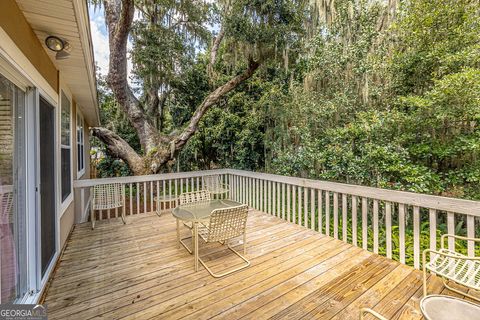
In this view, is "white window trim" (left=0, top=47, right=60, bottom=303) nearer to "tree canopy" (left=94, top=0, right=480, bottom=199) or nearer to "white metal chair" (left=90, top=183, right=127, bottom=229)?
"white metal chair" (left=90, top=183, right=127, bottom=229)

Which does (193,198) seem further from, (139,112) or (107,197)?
(139,112)

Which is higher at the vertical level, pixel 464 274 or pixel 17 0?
pixel 17 0

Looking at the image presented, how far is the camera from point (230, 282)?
8.12 ft

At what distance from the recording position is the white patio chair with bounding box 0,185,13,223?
61.3 inches

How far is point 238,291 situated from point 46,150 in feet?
8.49

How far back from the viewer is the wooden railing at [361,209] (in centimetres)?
255

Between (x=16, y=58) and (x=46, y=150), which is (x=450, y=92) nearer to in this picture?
(x=16, y=58)

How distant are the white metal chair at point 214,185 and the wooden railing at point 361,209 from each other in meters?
0.14

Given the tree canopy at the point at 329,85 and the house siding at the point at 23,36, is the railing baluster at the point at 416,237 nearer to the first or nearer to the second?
the tree canopy at the point at 329,85

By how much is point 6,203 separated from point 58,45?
1.66m

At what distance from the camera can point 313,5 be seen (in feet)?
19.0

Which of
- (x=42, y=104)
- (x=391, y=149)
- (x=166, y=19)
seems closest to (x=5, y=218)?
(x=42, y=104)

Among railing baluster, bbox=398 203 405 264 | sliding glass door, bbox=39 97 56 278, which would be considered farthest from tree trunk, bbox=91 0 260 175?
railing baluster, bbox=398 203 405 264

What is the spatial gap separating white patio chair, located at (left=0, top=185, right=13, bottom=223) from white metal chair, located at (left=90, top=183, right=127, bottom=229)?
8.87ft
